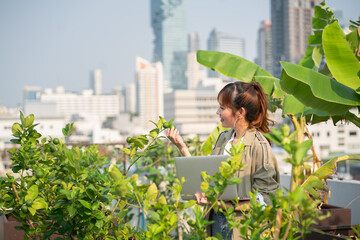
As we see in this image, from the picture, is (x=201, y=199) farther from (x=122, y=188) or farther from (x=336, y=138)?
(x=336, y=138)

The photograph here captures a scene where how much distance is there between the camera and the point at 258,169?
2.01 metres

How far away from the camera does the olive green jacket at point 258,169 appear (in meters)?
1.98

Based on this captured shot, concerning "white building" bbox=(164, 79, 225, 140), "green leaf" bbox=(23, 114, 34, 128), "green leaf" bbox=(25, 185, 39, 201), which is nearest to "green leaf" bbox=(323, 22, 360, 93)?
"green leaf" bbox=(23, 114, 34, 128)

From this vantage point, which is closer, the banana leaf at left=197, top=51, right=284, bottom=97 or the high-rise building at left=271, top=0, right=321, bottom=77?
the banana leaf at left=197, top=51, right=284, bottom=97

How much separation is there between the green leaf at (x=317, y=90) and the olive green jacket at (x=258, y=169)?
2.48ft

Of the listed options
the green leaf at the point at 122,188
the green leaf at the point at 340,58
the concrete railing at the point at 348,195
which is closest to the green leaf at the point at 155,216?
the green leaf at the point at 122,188

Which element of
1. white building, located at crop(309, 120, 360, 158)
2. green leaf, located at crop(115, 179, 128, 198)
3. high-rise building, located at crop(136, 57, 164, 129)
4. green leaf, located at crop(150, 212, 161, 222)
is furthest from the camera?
high-rise building, located at crop(136, 57, 164, 129)

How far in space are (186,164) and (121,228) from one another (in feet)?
1.15

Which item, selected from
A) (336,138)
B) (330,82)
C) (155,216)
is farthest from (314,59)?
(336,138)

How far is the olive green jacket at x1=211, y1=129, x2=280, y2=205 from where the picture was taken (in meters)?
1.98

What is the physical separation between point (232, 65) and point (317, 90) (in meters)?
1.26

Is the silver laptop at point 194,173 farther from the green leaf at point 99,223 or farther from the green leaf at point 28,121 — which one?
the green leaf at point 28,121

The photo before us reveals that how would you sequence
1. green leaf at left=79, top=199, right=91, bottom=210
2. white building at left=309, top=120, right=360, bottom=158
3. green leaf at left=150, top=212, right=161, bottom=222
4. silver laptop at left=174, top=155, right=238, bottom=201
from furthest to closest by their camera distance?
white building at left=309, top=120, right=360, bottom=158 → silver laptop at left=174, top=155, right=238, bottom=201 → green leaf at left=79, top=199, right=91, bottom=210 → green leaf at left=150, top=212, right=161, bottom=222

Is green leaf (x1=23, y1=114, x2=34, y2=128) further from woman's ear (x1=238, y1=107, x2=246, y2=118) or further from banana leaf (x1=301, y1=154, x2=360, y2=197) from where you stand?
banana leaf (x1=301, y1=154, x2=360, y2=197)
